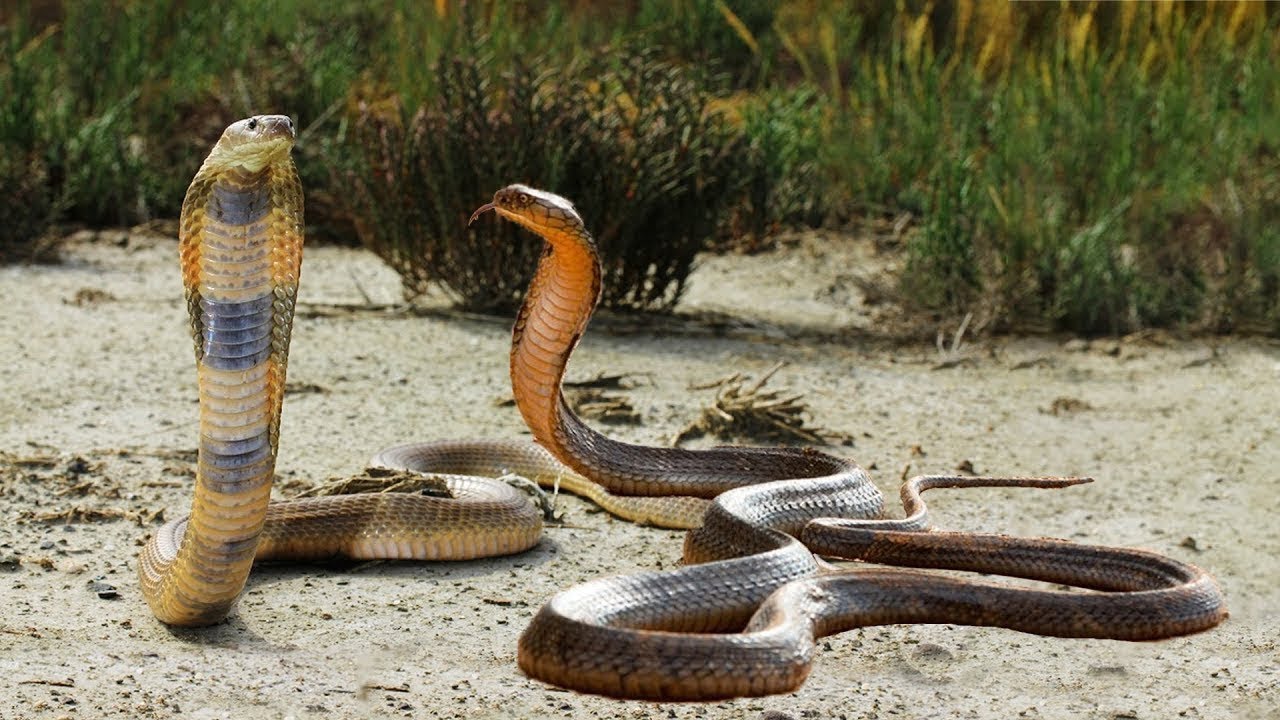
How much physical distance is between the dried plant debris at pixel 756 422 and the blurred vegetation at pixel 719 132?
6.47 feet

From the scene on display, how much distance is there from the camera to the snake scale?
3.63m

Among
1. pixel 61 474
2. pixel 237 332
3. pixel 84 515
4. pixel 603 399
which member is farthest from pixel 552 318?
pixel 603 399

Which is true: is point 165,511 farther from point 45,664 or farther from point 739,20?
point 739,20

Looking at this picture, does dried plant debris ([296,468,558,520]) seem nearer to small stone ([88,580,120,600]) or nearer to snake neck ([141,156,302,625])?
small stone ([88,580,120,600])

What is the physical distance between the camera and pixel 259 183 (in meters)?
3.58

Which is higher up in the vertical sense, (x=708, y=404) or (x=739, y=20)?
(x=739, y=20)

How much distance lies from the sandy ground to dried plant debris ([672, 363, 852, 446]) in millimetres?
165

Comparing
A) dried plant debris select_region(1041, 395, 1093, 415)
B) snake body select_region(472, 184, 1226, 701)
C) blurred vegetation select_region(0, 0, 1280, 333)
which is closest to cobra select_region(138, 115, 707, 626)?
snake body select_region(472, 184, 1226, 701)

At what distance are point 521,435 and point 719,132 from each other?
3037 mm

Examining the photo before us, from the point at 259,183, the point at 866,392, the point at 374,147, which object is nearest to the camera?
the point at 259,183

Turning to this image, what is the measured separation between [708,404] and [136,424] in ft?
7.24

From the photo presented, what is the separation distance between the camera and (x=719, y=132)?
916cm

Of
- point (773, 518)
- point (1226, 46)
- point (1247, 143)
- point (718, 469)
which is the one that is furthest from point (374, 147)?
point (1226, 46)

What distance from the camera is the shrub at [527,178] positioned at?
27.8 ft
